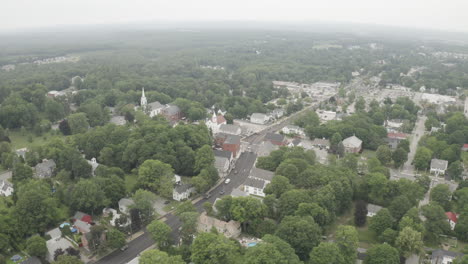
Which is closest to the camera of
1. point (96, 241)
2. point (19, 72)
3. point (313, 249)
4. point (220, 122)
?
point (313, 249)

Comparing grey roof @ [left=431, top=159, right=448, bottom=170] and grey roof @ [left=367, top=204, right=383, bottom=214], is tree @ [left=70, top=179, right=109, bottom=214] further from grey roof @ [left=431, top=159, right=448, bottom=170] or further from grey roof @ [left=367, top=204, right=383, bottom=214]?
grey roof @ [left=431, top=159, right=448, bottom=170]

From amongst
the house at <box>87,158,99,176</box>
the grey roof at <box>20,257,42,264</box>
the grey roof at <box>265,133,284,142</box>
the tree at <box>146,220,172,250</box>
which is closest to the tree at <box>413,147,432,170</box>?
the grey roof at <box>265,133,284,142</box>

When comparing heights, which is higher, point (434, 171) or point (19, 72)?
point (19, 72)

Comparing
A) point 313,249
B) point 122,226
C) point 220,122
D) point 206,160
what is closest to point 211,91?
point 220,122

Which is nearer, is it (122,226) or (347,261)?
(347,261)

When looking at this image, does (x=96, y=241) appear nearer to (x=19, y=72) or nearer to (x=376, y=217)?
(x=376, y=217)

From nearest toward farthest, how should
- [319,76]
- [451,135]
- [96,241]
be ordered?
[96,241] < [451,135] < [319,76]

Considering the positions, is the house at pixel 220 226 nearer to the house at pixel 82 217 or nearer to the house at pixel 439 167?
the house at pixel 82 217
